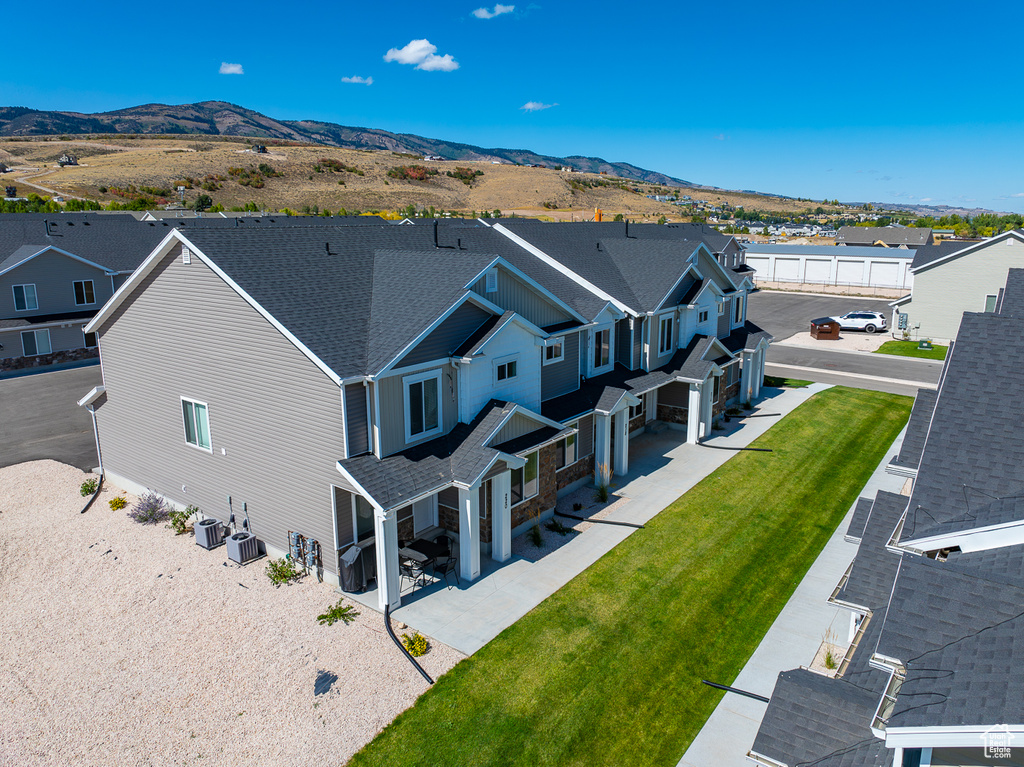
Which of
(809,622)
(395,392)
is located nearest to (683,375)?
(809,622)

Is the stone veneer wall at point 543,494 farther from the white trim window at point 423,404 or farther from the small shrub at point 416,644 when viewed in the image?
the small shrub at point 416,644

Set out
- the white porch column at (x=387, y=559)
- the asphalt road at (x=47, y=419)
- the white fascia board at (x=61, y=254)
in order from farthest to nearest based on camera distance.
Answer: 1. the white fascia board at (x=61, y=254)
2. the asphalt road at (x=47, y=419)
3. the white porch column at (x=387, y=559)

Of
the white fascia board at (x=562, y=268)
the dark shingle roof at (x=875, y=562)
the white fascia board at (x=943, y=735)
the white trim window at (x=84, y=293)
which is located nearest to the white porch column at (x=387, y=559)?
the dark shingle roof at (x=875, y=562)

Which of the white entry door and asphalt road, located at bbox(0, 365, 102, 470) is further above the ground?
the white entry door

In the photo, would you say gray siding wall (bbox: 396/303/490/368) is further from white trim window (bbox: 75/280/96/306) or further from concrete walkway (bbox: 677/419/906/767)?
white trim window (bbox: 75/280/96/306)

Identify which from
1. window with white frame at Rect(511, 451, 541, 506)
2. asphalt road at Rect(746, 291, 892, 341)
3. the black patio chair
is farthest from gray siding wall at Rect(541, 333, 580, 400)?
asphalt road at Rect(746, 291, 892, 341)

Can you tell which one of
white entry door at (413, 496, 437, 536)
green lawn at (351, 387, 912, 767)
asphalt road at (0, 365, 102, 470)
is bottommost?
green lawn at (351, 387, 912, 767)
